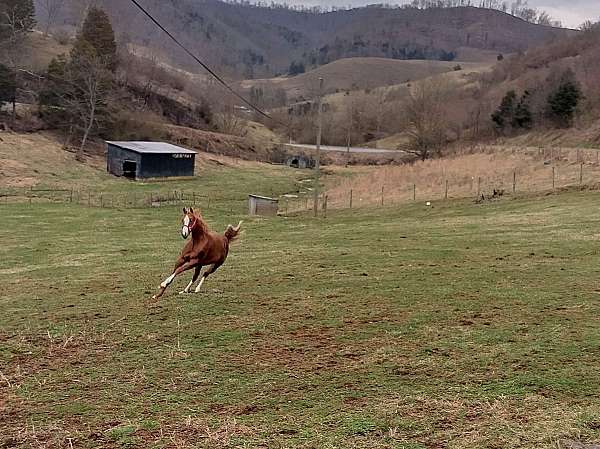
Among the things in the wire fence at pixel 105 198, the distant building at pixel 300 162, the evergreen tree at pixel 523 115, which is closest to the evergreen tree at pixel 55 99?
the wire fence at pixel 105 198

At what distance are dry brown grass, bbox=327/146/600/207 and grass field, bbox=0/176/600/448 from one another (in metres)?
15.6

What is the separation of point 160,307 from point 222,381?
4184 millimetres

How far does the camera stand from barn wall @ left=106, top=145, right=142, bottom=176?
56.8 metres

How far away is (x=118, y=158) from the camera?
58375mm

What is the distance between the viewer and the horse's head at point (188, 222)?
10609mm

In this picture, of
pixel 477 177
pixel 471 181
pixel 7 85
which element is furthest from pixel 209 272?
pixel 7 85

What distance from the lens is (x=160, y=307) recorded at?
11750 millimetres

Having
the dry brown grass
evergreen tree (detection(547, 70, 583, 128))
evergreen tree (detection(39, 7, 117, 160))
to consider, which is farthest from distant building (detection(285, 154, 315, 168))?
the dry brown grass

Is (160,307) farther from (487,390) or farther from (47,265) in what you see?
(47,265)

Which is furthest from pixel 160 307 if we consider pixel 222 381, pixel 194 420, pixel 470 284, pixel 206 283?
pixel 470 284

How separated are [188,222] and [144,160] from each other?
157ft

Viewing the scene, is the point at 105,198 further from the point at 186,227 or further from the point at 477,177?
the point at 186,227

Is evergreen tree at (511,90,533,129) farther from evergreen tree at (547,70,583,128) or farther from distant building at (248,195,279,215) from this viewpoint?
distant building at (248,195,279,215)

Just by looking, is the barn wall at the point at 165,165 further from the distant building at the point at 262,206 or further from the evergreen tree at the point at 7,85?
the distant building at the point at 262,206
